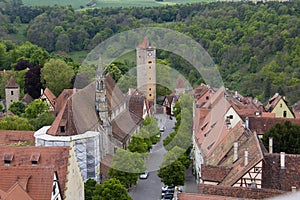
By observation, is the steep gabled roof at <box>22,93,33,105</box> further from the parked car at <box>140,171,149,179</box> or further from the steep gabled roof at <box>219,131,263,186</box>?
the steep gabled roof at <box>219,131,263,186</box>

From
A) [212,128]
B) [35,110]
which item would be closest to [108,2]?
[35,110]

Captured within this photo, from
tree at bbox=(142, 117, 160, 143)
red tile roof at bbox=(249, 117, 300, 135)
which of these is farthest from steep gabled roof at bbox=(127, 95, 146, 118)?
red tile roof at bbox=(249, 117, 300, 135)

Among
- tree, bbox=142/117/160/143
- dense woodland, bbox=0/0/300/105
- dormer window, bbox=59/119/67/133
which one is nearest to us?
dormer window, bbox=59/119/67/133

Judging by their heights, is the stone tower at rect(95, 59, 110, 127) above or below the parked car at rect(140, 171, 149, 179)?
above

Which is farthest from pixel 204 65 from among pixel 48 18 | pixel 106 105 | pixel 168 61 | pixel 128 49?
pixel 48 18

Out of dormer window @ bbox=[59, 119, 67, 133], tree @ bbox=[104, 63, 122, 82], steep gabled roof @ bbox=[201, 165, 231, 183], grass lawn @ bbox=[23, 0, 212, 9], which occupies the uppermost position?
grass lawn @ bbox=[23, 0, 212, 9]

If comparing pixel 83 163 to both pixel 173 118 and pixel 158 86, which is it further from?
pixel 158 86

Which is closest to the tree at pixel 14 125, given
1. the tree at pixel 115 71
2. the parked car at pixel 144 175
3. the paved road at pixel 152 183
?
the paved road at pixel 152 183
